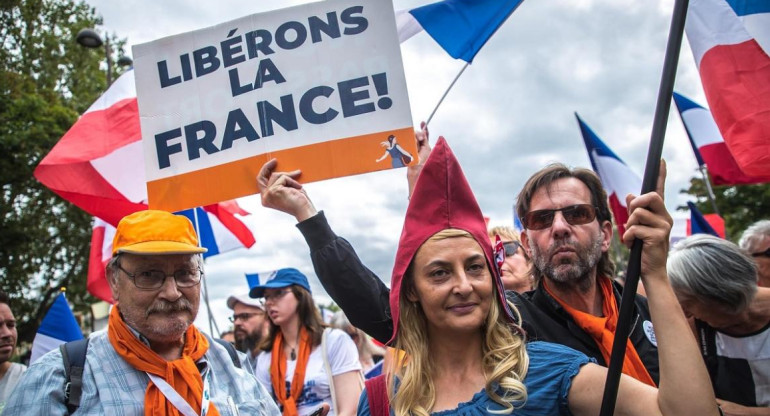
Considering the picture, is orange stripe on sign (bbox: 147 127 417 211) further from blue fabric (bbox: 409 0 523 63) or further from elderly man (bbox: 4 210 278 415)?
blue fabric (bbox: 409 0 523 63)

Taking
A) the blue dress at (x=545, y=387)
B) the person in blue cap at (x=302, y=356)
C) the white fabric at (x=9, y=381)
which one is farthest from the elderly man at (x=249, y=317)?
the blue dress at (x=545, y=387)

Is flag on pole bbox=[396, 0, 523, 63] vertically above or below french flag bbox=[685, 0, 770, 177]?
above

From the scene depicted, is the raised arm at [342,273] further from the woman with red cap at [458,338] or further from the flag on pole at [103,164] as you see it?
the flag on pole at [103,164]

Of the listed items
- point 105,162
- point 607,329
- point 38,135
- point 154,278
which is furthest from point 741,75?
point 38,135

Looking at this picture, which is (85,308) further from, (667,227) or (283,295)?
(667,227)

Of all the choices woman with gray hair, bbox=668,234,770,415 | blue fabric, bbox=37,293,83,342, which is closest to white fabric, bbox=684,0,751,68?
woman with gray hair, bbox=668,234,770,415

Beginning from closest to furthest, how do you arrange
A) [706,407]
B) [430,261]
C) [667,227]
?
[706,407], [667,227], [430,261]

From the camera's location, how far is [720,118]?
3268 mm

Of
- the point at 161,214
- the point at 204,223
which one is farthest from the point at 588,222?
the point at 204,223

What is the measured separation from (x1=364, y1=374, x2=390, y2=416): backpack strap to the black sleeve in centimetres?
29

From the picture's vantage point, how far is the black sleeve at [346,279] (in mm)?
2391

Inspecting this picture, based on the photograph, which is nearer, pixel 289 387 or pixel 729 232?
pixel 289 387

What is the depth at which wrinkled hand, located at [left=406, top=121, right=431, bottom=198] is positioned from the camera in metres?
2.78

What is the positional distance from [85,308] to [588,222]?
18.2 meters
